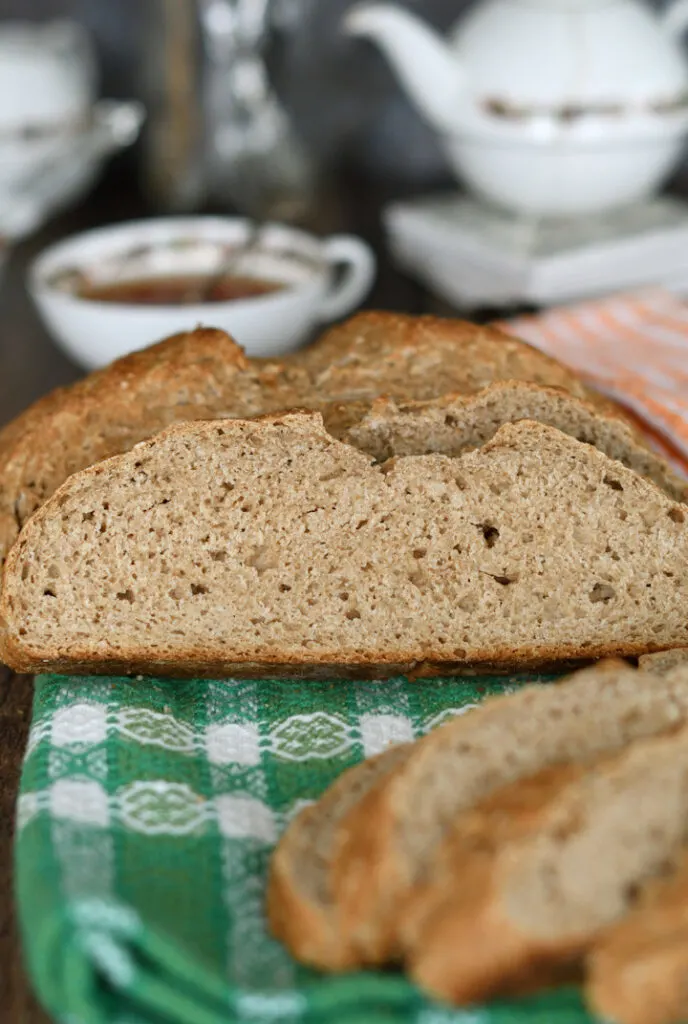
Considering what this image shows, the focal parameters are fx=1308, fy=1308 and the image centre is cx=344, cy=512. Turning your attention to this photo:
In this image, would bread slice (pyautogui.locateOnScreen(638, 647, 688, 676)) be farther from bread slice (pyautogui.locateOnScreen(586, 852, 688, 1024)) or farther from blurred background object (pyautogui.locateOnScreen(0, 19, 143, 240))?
blurred background object (pyautogui.locateOnScreen(0, 19, 143, 240))

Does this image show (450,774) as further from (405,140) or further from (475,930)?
(405,140)

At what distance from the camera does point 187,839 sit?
1.36 m

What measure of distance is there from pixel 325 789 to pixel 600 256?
165cm

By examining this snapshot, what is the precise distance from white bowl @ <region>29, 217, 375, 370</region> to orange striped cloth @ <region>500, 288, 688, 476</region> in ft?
1.23

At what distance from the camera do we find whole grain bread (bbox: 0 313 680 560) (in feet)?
5.77

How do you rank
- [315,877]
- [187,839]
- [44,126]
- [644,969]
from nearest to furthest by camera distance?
[644,969], [315,877], [187,839], [44,126]

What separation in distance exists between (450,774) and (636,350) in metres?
1.22

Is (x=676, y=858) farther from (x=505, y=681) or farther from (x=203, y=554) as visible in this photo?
(x=203, y=554)

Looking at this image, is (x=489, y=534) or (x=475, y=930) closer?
(x=475, y=930)

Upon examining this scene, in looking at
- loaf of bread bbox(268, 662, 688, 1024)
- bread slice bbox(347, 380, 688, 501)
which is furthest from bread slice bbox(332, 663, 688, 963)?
bread slice bbox(347, 380, 688, 501)

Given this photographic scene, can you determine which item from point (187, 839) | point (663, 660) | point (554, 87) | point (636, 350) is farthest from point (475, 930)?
point (554, 87)

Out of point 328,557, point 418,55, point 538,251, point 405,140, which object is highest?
point 418,55

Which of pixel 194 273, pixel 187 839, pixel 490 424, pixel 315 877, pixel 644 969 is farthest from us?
pixel 194 273

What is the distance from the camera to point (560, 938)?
3.56 ft
